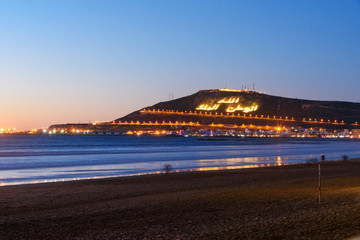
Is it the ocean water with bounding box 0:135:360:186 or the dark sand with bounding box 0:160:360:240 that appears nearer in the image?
the dark sand with bounding box 0:160:360:240

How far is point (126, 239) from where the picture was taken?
29.5 feet

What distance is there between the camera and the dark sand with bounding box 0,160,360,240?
935cm

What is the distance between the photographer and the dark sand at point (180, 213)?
30.7 ft

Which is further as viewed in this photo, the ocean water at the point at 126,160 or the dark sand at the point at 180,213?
the ocean water at the point at 126,160

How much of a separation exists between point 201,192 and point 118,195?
302cm

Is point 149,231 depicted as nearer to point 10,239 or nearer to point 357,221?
point 10,239

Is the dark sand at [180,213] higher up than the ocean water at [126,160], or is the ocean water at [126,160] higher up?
the dark sand at [180,213]

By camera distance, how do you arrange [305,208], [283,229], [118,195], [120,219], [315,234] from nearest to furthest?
1. [315,234]
2. [283,229]
3. [120,219]
4. [305,208]
5. [118,195]

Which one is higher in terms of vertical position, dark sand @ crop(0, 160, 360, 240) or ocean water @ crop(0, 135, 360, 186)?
dark sand @ crop(0, 160, 360, 240)

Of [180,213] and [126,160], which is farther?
[126,160]

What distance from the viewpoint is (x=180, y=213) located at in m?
11.8

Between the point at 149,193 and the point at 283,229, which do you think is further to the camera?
the point at 149,193

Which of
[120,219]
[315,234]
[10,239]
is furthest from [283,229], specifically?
[10,239]

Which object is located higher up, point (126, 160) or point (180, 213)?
point (180, 213)
